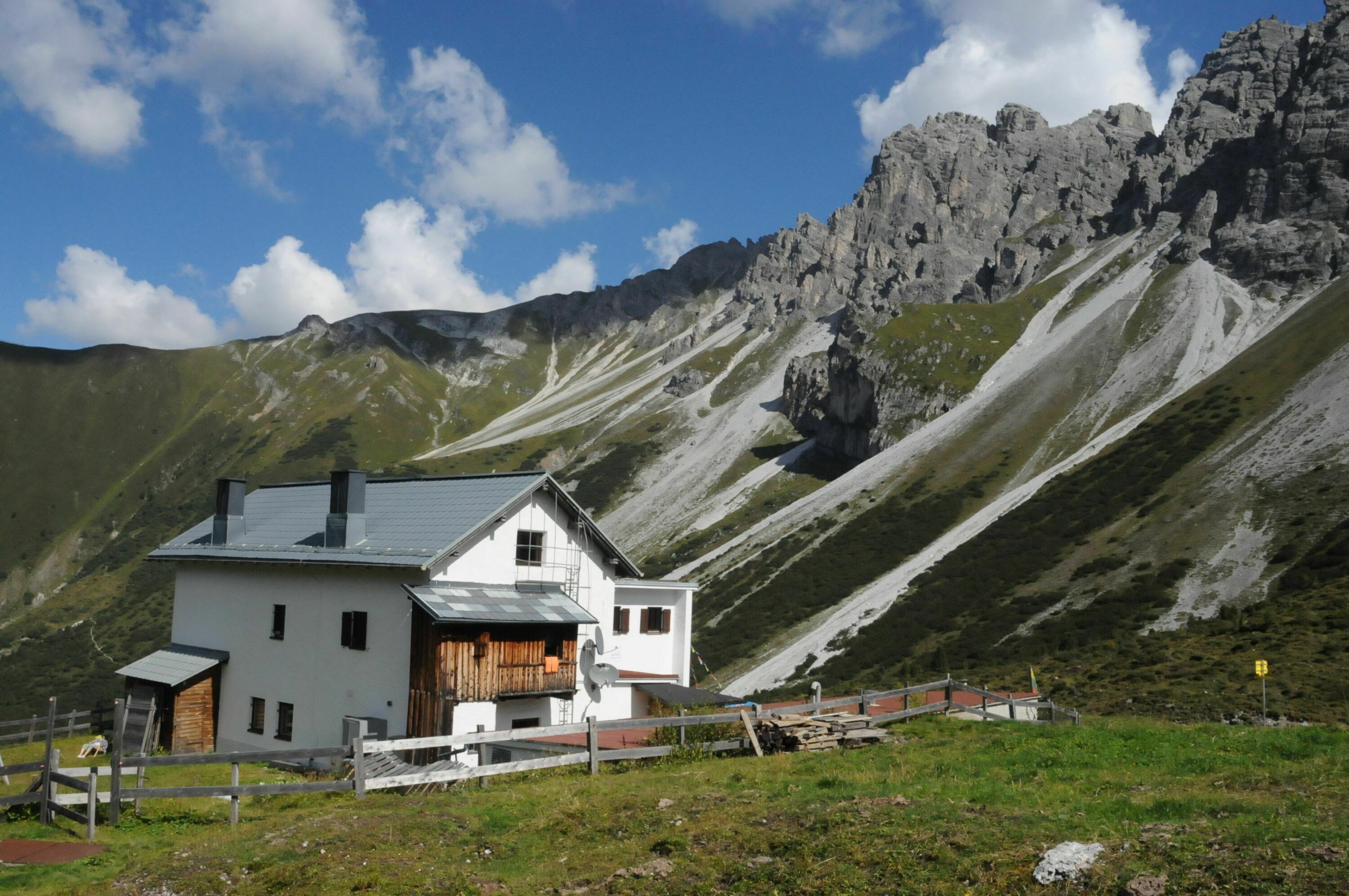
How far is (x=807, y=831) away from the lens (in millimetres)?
11984

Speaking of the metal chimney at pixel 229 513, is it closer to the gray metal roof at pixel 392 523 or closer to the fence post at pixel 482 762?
the gray metal roof at pixel 392 523

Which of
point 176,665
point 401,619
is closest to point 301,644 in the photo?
point 401,619

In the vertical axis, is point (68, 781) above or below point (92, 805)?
above

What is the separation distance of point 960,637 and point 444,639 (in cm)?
4035

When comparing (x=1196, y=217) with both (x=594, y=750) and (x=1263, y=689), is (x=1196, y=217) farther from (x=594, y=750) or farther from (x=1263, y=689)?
(x=594, y=750)

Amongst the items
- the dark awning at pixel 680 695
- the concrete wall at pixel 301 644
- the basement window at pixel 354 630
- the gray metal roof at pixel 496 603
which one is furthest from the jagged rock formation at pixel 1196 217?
the basement window at pixel 354 630

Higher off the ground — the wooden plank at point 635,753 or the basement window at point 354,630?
the basement window at point 354,630

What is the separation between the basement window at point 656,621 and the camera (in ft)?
124

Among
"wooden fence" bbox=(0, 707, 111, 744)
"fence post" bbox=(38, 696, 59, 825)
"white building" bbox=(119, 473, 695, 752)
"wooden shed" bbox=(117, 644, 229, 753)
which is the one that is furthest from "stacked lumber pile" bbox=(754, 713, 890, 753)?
"wooden fence" bbox=(0, 707, 111, 744)

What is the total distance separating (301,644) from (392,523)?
492cm

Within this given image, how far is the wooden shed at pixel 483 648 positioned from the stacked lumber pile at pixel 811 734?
977cm

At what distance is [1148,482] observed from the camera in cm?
7256

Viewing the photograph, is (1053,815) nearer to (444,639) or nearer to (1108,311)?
(444,639)

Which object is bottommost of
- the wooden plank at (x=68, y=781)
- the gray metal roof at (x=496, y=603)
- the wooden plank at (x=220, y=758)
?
the wooden plank at (x=68, y=781)
